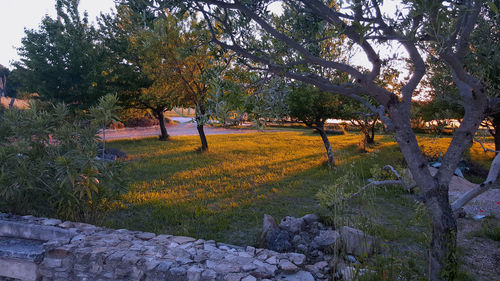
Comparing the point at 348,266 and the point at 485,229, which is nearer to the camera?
the point at 348,266

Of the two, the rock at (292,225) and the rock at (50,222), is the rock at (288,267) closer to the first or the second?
the rock at (292,225)

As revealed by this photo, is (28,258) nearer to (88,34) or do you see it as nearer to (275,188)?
(275,188)

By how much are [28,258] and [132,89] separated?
57.1ft

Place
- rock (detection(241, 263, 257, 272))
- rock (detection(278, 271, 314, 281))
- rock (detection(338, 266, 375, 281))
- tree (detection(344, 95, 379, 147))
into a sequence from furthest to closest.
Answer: tree (detection(344, 95, 379, 147)) → rock (detection(241, 263, 257, 272)) → rock (detection(278, 271, 314, 281)) → rock (detection(338, 266, 375, 281))

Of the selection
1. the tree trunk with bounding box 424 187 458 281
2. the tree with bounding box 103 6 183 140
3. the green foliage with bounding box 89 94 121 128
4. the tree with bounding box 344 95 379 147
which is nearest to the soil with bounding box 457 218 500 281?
the tree trunk with bounding box 424 187 458 281

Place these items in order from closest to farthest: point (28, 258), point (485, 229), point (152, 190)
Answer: point (28, 258), point (485, 229), point (152, 190)

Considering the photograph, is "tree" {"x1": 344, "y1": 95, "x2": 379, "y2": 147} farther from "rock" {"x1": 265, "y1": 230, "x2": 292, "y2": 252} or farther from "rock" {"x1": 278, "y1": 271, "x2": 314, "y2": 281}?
"rock" {"x1": 278, "y1": 271, "x2": 314, "y2": 281}

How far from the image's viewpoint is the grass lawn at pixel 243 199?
5.63 meters

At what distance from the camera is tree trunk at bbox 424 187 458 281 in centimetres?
360

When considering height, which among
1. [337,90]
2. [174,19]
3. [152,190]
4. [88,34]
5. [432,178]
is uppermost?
[88,34]

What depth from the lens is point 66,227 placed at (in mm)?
5156

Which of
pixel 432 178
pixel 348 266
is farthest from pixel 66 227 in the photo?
pixel 432 178

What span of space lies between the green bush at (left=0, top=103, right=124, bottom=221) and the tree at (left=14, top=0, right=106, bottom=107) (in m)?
10.4

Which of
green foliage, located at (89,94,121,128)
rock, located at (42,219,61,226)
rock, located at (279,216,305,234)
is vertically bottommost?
rock, located at (279,216,305,234)
